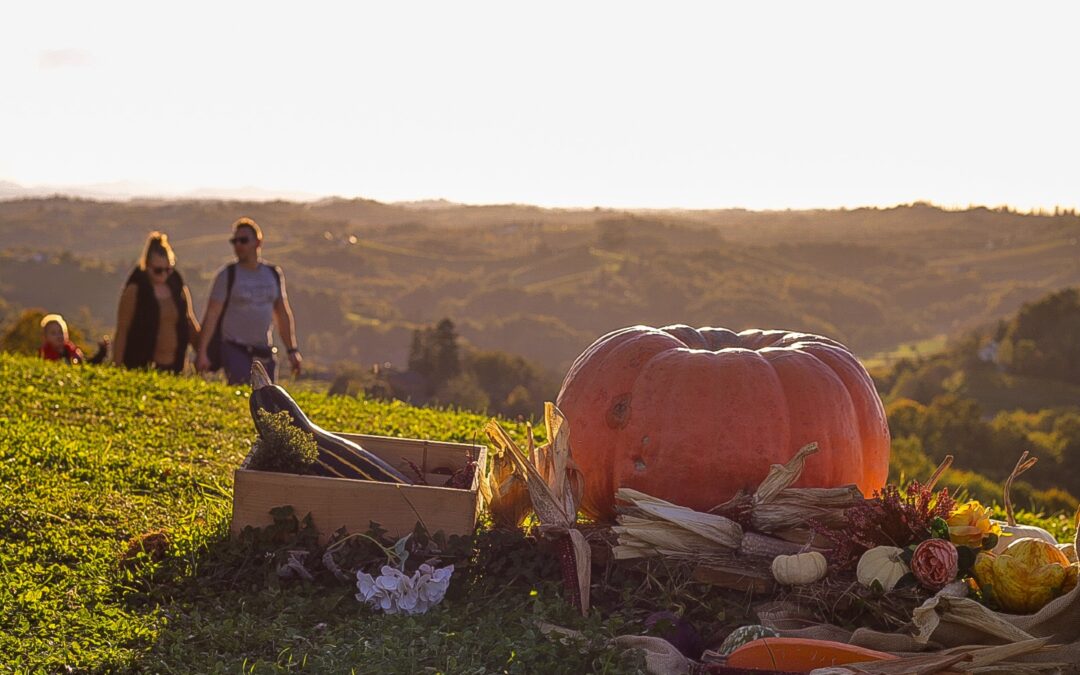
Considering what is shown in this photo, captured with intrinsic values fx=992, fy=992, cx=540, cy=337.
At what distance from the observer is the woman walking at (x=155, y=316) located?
12.1m

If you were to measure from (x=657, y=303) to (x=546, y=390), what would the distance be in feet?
189

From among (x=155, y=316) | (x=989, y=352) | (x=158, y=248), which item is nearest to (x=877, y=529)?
(x=158, y=248)

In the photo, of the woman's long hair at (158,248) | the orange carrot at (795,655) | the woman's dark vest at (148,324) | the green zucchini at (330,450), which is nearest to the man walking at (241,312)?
the woman's long hair at (158,248)

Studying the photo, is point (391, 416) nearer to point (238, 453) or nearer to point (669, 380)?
point (238, 453)

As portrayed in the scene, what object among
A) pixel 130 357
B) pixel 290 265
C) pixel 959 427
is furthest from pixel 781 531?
pixel 290 265

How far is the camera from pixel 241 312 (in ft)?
36.5

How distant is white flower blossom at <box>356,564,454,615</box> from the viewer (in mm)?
5012

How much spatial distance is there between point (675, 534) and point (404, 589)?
145 centimetres

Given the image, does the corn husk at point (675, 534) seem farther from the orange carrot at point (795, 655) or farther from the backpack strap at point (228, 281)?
the backpack strap at point (228, 281)

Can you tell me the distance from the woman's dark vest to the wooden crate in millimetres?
7257

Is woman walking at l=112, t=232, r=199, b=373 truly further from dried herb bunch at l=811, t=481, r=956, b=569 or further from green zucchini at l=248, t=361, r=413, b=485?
dried herb bunch at l=811, t=481, r=956, b=569

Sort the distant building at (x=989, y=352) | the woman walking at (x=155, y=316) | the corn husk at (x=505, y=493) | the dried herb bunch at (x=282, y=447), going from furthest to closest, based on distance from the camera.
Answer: the distant building at (x=989, y=352) < the woman walking at (x=155, y=316) < the corn husk at (x=505, y=493) < the dried herb bunch at (x=282, y=447)

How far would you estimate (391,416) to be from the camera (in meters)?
10.7

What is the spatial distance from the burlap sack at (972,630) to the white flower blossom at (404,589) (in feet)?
5.64
